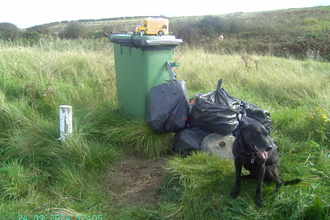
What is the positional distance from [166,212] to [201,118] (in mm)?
1291

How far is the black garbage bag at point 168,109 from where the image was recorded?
315 centimetres

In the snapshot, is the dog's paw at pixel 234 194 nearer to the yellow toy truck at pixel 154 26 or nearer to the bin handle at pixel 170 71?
the bin handle at pixel 170 71

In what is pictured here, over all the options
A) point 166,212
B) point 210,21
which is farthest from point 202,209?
point 210,21

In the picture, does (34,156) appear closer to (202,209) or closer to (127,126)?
(127,126)

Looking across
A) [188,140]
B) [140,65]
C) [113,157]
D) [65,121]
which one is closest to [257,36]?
[140,65]

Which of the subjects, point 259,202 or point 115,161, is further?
point 115,161

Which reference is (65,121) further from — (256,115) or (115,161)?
(256,115)

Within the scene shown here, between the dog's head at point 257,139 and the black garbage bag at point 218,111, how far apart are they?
93 cm

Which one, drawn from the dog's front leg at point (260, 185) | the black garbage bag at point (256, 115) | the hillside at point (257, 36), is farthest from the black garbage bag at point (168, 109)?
the hillside at point (257, 36)

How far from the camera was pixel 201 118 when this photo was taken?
10.1 ft

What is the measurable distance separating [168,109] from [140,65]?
71 cm

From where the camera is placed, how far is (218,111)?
296 cm

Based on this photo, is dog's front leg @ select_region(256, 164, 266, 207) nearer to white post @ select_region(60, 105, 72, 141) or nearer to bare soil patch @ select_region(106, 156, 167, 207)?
bare soil patch @ select_region(106, 156, 167, 207)

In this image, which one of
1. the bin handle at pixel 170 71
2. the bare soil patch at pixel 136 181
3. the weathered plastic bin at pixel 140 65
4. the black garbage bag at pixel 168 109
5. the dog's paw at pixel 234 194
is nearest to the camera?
the dog's paw at pixel 234 194
